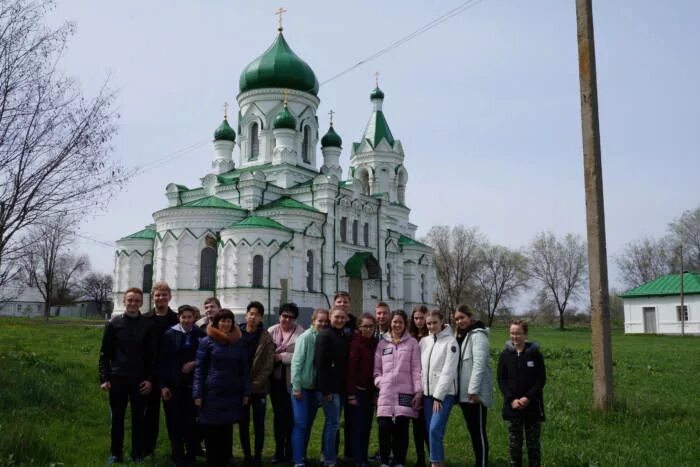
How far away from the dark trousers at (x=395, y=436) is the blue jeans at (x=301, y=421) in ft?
2.89

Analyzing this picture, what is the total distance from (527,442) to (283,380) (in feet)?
9.72

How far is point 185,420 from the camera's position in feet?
23.2

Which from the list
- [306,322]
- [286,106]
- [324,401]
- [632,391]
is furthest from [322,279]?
[324,401]

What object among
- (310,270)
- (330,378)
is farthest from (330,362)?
(310,270)

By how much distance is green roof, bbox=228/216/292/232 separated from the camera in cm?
3042

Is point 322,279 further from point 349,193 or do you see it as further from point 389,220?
point 389,220

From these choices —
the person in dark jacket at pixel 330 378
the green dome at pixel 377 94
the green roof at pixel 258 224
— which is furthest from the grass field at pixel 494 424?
the green dome at pixel 377 94

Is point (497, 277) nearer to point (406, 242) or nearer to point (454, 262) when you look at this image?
point (454, 262)

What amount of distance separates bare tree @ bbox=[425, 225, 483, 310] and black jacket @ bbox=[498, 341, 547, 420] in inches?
2054

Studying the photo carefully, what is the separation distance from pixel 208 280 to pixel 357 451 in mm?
25754

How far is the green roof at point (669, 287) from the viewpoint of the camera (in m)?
43.1

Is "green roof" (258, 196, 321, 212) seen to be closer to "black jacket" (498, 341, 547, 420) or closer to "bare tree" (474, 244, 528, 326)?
"black jacket" (498, 341, 547, 420)

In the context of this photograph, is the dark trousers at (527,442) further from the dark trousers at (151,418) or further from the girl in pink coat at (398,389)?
the dark trousers at (151,418)

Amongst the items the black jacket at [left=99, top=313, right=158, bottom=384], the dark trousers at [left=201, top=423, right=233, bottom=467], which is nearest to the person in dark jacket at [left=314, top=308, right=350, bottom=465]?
the dark trousers at [left=201, top=423, right=233, bottom=467]
